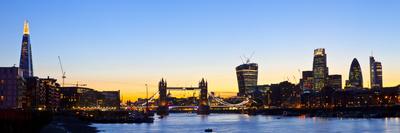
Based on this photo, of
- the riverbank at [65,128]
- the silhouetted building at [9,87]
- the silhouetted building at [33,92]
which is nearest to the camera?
the riverbank at [65,128]

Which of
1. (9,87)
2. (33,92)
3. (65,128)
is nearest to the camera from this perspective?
(65,128)

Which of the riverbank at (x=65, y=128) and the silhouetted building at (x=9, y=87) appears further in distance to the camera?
the silhouetted building at (x=9, y=87)

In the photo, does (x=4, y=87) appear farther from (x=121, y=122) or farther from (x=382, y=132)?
(x=382, y=132)

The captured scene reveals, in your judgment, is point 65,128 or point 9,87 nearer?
point 65,128

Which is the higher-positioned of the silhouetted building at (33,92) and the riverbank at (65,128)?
the silhouetted building at (33,92)

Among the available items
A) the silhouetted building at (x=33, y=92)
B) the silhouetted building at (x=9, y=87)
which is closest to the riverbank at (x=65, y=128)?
the silhouetted building at (x=9, y=87)

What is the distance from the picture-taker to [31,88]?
183 metres

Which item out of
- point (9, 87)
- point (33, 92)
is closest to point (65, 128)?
point (9, 87)

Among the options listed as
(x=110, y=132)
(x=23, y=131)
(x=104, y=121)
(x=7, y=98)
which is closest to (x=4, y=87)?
(x=7, y=98)

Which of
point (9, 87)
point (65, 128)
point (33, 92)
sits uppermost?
point (9, 87)

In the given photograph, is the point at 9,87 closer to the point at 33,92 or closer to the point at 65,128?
the point at 65,128

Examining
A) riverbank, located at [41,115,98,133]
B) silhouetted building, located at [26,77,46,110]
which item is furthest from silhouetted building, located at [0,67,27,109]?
silhouetted building, located at [26,77,46,110]

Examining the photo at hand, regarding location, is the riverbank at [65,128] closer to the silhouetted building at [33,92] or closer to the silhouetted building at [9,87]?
the silhouetted building at [9,87]

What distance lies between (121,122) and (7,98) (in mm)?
52004
